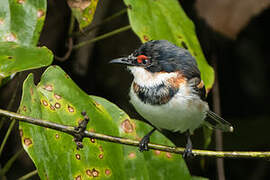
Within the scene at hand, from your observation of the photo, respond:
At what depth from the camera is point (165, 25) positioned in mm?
3262

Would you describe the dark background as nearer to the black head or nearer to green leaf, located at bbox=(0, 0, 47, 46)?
the black head

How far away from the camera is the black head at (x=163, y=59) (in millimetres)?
3170

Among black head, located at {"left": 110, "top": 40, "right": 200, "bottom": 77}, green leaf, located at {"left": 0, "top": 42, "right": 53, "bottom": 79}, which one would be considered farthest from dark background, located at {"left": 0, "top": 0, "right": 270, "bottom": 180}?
green leaf, located at {"left": 0, "top": 42, "right": 53, "bottom": 79}

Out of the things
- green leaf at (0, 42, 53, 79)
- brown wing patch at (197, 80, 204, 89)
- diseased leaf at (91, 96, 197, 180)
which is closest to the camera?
green leaf at (0, 42, 53, 79)

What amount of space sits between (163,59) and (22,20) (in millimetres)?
1012

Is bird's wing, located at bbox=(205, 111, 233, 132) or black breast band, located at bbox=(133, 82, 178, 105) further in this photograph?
bird's wing, located at bbox=(205, 111, 233, 132)

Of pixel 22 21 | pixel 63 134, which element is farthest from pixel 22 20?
pixel 63 134

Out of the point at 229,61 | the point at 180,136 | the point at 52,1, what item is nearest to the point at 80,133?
the point at 52,1

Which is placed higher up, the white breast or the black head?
the black head

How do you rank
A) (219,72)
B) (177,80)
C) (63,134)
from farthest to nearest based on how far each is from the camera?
(219,72), (177,80), (63,134)

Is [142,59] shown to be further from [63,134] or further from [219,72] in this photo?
[219,72]

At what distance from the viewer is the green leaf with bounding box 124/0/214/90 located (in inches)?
119

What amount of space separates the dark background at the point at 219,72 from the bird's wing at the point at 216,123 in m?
0.72

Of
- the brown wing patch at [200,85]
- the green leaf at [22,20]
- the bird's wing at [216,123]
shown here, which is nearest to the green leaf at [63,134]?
the green leaf at [22,20]
